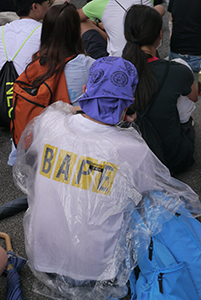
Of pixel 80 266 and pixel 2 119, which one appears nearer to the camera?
pixel 80 266

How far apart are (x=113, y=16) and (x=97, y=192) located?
6.45 feet

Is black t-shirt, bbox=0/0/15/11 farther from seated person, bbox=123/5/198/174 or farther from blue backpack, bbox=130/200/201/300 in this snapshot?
blue backpack, bbox=130/200/201/300

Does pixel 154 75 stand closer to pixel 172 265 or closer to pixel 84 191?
pixel 84 191

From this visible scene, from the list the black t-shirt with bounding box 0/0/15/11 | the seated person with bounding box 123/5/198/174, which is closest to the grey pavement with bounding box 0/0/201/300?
the seated person with bounding box 123/5/198/174

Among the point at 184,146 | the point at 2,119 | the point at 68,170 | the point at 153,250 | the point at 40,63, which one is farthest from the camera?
the point at 2,119

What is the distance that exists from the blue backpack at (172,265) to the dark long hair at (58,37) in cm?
111

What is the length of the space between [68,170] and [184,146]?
1144 mm

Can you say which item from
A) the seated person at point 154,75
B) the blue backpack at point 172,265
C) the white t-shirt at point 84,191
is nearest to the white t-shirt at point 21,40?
the seated person at point 154,75

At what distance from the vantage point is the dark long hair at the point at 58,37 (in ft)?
5.99

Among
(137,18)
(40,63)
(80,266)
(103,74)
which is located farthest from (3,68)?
(80,266)

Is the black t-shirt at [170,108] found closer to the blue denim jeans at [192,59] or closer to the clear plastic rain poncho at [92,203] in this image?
the clear plastic rain poncho at [92,203]

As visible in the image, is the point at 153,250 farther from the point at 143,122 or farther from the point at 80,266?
the point at 143,122

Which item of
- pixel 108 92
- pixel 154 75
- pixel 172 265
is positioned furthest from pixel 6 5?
pixel 172 265

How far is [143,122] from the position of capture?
6.40ft
